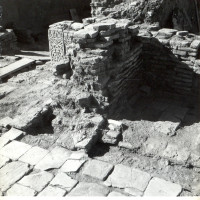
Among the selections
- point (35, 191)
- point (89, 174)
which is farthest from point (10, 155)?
point (89, 174)

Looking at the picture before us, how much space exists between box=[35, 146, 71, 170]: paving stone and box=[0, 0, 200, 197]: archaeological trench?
16 millimetres

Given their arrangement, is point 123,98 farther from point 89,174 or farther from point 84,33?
point 89,174

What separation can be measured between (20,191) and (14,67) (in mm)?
5008

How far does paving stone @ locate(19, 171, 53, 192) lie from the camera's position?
392cm

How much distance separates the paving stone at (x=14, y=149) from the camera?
455cm

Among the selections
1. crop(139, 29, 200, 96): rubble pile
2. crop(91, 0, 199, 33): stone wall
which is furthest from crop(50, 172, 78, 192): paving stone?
crop(91, 0, 199, 33): stone wall

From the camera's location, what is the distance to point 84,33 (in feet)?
15.1

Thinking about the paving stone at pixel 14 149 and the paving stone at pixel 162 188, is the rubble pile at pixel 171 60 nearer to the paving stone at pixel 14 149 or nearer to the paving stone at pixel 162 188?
the paving stone at pixel 162 188

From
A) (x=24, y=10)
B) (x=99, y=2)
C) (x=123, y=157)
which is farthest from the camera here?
(x=24, y=10)

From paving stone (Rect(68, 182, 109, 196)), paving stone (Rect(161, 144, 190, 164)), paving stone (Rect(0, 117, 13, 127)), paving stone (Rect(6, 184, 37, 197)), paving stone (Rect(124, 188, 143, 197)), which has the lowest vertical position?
paving stone (Rect(6, 184, 37, 197))

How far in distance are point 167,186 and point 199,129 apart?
1.30 metres

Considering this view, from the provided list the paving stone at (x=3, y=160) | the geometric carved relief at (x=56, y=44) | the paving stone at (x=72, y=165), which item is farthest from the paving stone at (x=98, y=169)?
the geometric carved relief at (x=56, y=44)

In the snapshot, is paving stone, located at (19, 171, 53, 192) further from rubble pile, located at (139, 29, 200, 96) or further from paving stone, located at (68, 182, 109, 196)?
rubble pile, located at (139, 29, 200, 96)

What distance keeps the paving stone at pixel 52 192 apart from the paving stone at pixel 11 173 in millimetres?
498
